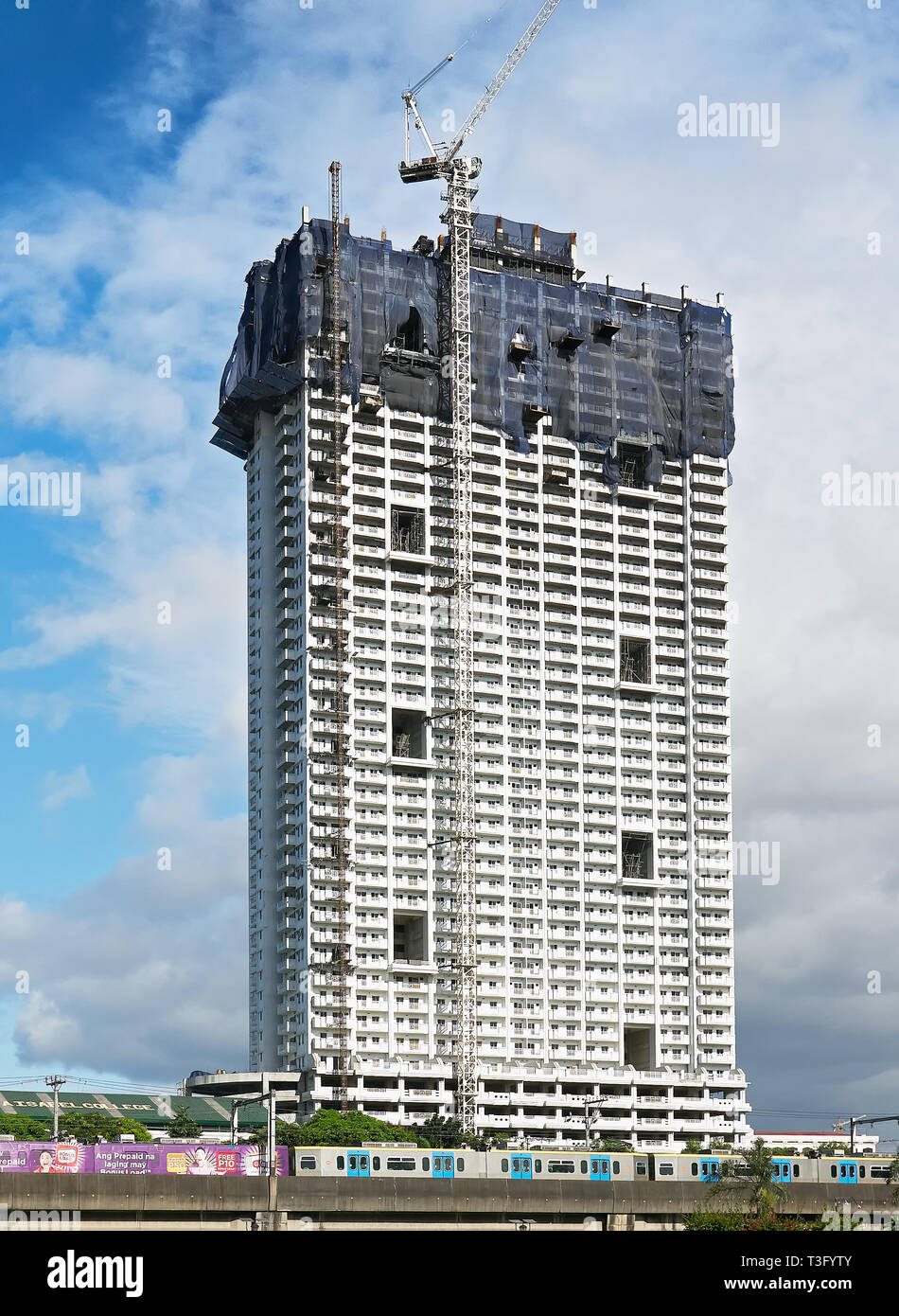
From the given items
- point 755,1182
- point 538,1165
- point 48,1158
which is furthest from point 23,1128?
point 755,1182

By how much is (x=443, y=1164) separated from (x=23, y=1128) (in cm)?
4861

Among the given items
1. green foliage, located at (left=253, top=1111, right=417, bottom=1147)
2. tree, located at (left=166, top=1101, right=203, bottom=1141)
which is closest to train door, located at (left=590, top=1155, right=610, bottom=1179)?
green foliage, located at (left=253, top=1111, right=417, bottom=1147)

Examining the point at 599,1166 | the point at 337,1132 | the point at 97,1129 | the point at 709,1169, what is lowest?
the point at 709,1169

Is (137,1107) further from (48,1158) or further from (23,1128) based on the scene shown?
(48,1158)

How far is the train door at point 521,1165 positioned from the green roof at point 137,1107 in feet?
182

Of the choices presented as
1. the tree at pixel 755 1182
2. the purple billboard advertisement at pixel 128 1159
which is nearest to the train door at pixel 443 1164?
the purple billboard advertisement at pixel 128 1159

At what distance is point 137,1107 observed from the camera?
18912cm

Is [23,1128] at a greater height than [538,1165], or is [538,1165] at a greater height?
[23,1128]

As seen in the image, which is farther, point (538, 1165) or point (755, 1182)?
point (538, 1165)

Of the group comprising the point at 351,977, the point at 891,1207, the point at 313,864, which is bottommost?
the point at 891,1207
